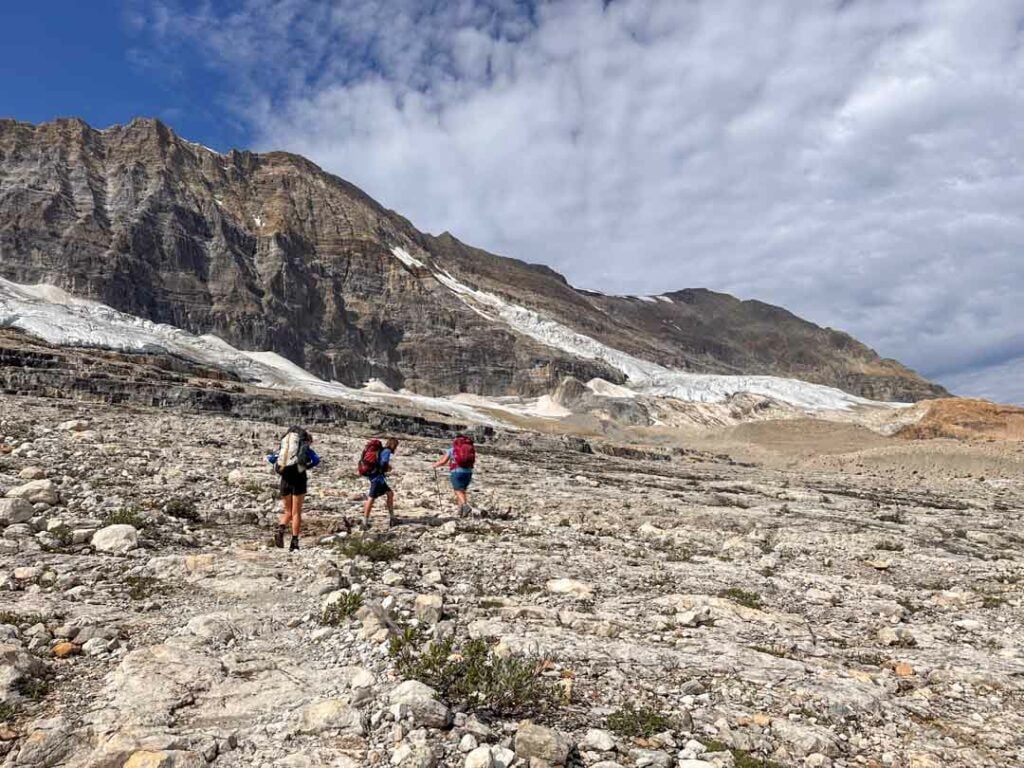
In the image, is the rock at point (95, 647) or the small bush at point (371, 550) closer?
the rock at point (95, 647)

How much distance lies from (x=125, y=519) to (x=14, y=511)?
1327 millimetres

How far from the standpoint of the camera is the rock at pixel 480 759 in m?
4.20

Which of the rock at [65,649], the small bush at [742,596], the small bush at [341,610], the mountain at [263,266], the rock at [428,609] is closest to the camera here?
the rock at [65,649]

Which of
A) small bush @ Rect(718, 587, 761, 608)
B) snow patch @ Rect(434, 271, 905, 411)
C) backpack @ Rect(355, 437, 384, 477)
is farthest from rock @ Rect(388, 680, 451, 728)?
snow patch @ Rect(434, 271, 905, 411)

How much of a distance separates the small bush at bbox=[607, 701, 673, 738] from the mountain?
435 ft

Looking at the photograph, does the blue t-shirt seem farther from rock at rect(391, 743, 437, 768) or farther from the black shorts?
rock at rect(391, 743, 437, 768)

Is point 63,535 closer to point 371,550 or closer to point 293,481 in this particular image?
point 293,481

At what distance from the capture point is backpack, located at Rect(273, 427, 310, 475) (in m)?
10.5

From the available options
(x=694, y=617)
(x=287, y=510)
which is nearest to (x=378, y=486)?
(x=287, y=510)

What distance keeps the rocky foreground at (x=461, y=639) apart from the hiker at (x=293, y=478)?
1.32 ft

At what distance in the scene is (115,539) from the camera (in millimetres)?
8633

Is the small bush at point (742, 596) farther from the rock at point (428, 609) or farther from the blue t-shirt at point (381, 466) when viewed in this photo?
the blue t-shirt at point (381, 466)

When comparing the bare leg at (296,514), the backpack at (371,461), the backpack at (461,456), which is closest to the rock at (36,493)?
the bare leg at (296,514)

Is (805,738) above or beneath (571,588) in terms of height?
above
